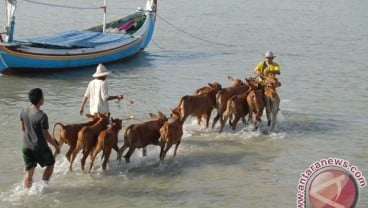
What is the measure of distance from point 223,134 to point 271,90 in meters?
1.47

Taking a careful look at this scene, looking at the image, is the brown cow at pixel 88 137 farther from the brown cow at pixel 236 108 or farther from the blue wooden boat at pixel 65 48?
the blue wooden boat at pixel 65 48

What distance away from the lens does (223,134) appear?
13.4m

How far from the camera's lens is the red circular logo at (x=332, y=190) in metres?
6.87

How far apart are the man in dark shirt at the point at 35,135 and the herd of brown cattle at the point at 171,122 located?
2.55 feet

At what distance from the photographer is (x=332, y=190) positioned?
6895 millimetres

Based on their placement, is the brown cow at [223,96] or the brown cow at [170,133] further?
the brown cow at [223,96]

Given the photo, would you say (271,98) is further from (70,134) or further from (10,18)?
(10,18)

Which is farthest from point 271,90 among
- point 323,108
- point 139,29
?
point 139,29

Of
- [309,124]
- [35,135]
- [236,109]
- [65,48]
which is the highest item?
[65,48]

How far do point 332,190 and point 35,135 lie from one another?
456 centimetres

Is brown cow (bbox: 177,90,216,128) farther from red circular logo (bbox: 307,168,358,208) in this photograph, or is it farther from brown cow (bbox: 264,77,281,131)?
red circular logo (bbox: 307,168,358,208)

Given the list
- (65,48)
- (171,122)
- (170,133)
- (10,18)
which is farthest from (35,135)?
(65,48)

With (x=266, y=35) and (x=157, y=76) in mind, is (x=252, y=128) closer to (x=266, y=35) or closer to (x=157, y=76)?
(x=157, y=76)

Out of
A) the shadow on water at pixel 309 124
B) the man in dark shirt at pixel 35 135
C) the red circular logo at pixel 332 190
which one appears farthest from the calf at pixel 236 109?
the red circular logo at pixel 332 190
